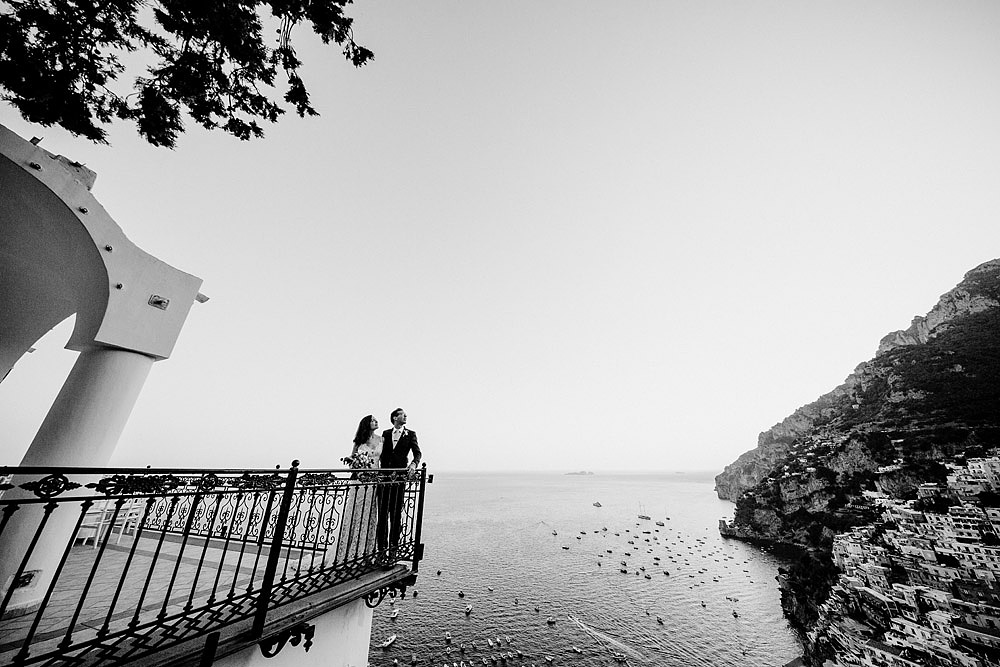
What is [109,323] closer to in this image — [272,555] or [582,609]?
[272,555]

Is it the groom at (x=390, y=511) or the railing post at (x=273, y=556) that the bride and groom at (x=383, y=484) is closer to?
the groom at (x=390, y=511)

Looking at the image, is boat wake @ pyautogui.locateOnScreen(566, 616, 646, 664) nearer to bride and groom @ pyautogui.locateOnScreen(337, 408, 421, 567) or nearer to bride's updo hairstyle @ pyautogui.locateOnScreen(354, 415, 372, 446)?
bride and groom @ pyautogui.locateOnScreen(337, 408, 421, 567)

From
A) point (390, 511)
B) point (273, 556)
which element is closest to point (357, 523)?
point (390, 511)

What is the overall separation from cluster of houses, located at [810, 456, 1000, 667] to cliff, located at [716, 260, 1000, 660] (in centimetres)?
354

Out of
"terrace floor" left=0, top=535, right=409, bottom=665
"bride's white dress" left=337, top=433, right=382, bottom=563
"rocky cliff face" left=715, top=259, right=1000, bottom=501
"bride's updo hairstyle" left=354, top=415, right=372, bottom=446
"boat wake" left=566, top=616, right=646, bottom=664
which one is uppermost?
"rocky cliff face" left=715, top=259, right=1000, bottom=501

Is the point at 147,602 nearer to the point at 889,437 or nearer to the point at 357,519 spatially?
the point at 357,519

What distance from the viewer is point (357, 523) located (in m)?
5.36

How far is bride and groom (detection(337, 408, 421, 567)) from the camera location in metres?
5.38

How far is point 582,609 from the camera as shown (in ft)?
117

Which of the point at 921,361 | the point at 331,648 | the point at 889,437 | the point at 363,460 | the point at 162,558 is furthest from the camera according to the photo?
the point at 921,361

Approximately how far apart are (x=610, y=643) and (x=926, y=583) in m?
29.1

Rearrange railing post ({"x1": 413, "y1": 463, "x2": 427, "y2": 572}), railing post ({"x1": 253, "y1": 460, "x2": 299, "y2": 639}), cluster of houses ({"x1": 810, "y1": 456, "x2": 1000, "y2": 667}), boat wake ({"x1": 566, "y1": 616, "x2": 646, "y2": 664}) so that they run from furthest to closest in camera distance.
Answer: boat wake ({"x1": 566, "y1": 616, "x2": 646, "y2": 664}), cluster of houses ({"x1": 810, "y1": 456, "x2": 1000, "y2": 667}), railing post ({"x1": 413, "y1": 463, "x2": 427, "y2": 572}), railing post ({"x1": 253, "y1": 460, "x2": 299, "y2": 639})

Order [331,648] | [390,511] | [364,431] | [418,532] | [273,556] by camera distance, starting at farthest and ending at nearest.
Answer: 1. [364,431]
2. [390,511]
3. [418,532]
4. [331,648]
5. [273,556]

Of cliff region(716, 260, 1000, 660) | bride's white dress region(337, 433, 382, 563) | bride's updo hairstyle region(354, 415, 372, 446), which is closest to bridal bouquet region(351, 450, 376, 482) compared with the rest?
bride's updo hairstyle region(354, 415, 372, 446)
